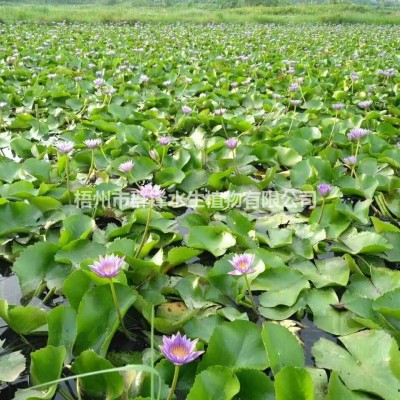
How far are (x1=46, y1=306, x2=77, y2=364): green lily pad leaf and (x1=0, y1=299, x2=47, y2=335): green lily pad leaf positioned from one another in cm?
9

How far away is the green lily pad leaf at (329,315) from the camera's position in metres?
1.29

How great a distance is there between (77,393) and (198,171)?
1.29 m

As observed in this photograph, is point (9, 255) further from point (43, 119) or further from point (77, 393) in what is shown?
point (43, 119)

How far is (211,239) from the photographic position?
1.64 meters

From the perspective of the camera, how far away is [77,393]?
109 centimetres

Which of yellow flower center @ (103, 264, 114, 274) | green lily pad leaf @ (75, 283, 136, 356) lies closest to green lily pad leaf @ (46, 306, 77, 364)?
green lily pad leaf @ (75, 283, 136, 356)

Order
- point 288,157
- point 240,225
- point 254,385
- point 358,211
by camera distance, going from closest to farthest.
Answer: point 254,385
point 240,225
point 358,211
point 288,157

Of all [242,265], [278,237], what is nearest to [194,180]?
[278,237]

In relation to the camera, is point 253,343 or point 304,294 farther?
point 304,294

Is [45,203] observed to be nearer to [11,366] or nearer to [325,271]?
[11,366]

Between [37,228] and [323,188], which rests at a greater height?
[323,188]

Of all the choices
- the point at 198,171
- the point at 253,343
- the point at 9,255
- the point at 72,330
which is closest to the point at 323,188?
the point at 198,171

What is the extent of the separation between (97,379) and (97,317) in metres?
0.17

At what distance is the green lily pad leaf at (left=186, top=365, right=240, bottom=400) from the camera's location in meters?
0.93
